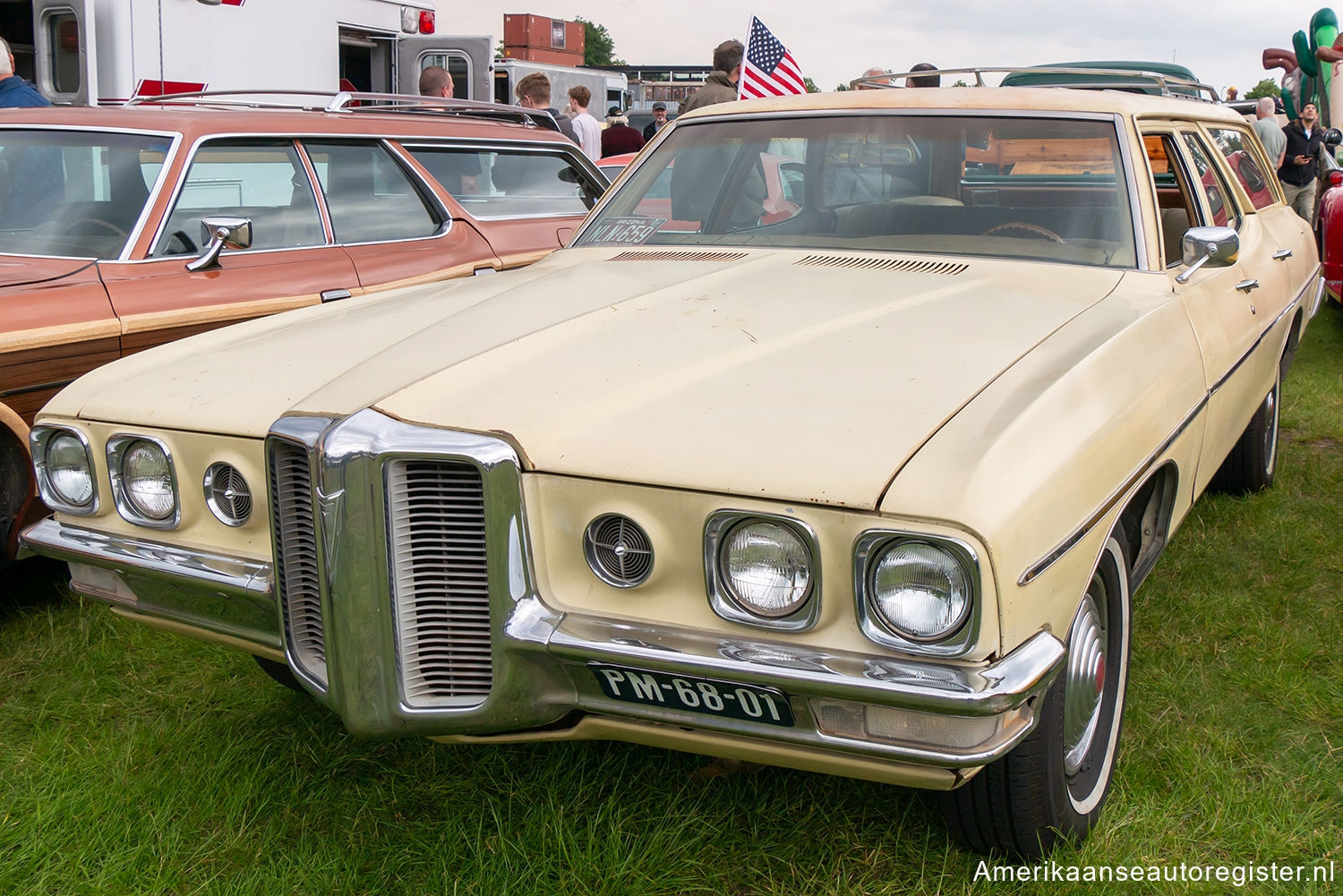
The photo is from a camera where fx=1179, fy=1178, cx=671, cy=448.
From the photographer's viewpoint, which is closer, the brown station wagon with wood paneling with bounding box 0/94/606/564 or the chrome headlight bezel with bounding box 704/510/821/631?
the chrome headlight bezel with bounding box 704/510/821/631

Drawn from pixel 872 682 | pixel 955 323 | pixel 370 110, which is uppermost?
pixel 370 110

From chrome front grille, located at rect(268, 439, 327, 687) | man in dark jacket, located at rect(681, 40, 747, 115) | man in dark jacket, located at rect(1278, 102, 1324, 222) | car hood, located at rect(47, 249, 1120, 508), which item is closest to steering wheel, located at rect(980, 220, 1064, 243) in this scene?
car hood, located at rect(47, 249, 1120, 508)

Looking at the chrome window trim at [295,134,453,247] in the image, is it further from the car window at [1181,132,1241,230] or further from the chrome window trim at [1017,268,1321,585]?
the chrome window trim at [1017,268,1321,585]

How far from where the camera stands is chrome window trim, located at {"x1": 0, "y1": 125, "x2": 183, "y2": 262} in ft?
13.4

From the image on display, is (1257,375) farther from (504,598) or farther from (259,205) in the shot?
(259,205)

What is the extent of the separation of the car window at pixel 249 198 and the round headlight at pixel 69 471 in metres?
1.68

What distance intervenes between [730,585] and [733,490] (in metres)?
0.16

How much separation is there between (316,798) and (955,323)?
1.79 m

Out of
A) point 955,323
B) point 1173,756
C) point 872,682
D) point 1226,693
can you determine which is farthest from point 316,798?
point 1226,693

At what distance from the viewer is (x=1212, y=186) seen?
13.0 feet

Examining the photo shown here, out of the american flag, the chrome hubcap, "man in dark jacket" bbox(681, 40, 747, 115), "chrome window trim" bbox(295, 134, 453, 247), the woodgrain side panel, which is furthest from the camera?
"man in dark jacket" bbox(681, 40, 747, 115)

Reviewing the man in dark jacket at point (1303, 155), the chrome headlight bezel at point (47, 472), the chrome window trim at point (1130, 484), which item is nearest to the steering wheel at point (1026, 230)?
the chrome window trim at point (1130, 484)

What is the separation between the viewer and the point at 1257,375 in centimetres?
386

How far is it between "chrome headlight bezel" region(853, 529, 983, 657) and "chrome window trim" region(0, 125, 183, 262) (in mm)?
3234
